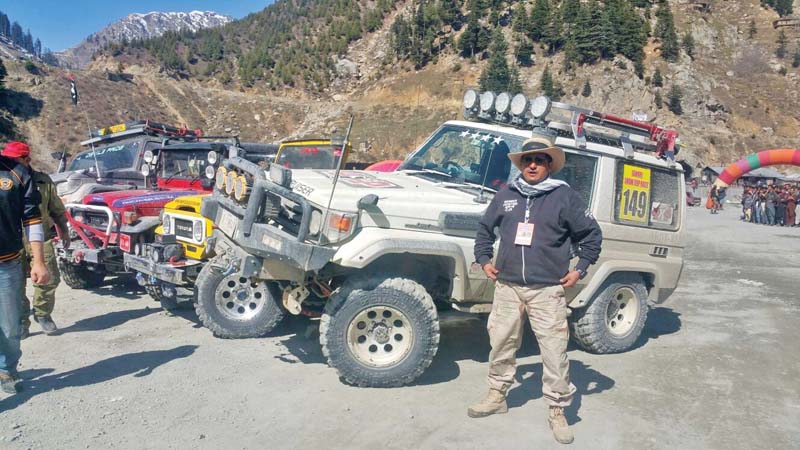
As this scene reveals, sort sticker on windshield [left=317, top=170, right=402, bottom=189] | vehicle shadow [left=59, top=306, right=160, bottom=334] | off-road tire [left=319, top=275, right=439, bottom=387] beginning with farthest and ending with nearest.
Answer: vehicle shadow [left=59, top=306, right=160, bottom=334], sticker on windshield [left=317, top=170, right=402, bottom=189], off-road tire [left=319, top=275, right=439, bottom=387]

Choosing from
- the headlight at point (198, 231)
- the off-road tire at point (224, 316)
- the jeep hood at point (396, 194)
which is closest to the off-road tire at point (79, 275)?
the headlight at point (198, 231)

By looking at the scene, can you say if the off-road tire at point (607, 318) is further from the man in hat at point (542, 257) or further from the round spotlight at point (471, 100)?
the round spotlight at point (471, 100)

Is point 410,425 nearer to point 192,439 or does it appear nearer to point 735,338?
point 192,439

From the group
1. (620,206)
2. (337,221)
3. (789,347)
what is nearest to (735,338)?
(789,347)

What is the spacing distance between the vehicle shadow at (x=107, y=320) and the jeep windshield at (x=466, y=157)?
3.59 metres

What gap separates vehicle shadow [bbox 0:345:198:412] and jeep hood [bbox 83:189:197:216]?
239cm

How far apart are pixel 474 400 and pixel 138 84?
2757 inches

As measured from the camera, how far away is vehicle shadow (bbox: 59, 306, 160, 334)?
677cm

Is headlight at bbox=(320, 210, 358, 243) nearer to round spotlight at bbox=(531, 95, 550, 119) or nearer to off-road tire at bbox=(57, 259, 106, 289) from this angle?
round spotlight at bbox=(531, 95, 550, 119)

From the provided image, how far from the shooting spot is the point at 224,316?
20.6ft

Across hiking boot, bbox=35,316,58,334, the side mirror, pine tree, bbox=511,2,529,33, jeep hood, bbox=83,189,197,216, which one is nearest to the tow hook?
the side mirror

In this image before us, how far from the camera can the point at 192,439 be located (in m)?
4.00

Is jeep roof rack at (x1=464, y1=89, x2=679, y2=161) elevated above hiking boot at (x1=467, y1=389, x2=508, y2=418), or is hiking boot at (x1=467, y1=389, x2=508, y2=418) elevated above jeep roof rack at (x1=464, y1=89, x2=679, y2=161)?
jeep roof rack at (x1=464, y1=89, x2=679, y2=161)

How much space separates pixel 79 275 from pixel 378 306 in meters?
5.83
